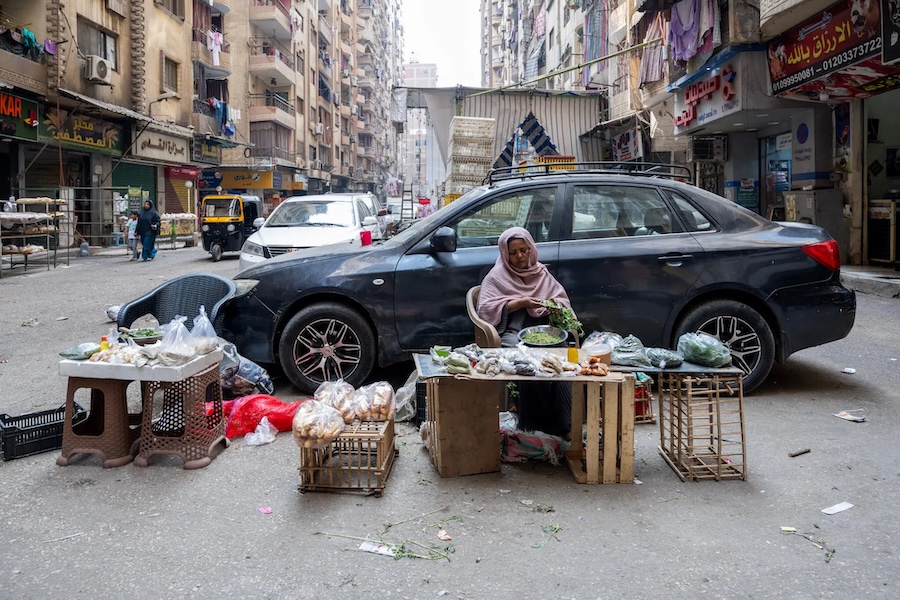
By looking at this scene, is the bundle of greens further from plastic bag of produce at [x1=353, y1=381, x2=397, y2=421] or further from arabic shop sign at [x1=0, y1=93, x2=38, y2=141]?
arabic shop sign at [x1=0, y1=93, x2=38, y2=141]

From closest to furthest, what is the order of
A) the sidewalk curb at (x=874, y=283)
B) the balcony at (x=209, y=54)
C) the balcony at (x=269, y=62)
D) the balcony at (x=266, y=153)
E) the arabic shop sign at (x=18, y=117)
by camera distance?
the sidewalk curb at (x=874, y=283), the arabic shop sign at (x=18, y=117), the balcony at (x=209, y=54), the balcony at (x=266, y=153), the balcony at (x=269, y=62)

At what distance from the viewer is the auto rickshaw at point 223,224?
20953 mm

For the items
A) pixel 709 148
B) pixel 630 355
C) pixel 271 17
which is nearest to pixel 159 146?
pixel 271 17

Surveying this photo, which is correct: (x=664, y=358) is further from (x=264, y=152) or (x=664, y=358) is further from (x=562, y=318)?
(x=264, y=152)

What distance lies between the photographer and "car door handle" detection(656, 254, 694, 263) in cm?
562

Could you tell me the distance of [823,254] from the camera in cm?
568

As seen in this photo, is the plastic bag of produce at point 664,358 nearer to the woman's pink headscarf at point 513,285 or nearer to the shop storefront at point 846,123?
the woman's pink headscarf at point 513,285

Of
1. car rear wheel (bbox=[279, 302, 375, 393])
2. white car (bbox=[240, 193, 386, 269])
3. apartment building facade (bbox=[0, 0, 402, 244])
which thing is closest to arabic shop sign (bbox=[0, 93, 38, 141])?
apartment building facade (bbox=[0, 0, 402, 244])

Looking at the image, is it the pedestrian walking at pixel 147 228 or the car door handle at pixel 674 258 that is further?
the pedestrian walking at pixel 147 228

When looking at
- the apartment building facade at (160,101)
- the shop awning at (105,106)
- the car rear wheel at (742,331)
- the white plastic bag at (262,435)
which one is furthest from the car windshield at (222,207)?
the car rear wheel at (742,331)

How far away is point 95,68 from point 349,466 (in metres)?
23.6

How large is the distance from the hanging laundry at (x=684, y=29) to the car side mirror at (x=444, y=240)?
1277 centimetres

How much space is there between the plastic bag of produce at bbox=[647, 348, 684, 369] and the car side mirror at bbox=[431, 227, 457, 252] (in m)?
1.84

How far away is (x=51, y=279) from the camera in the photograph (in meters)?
15.6
